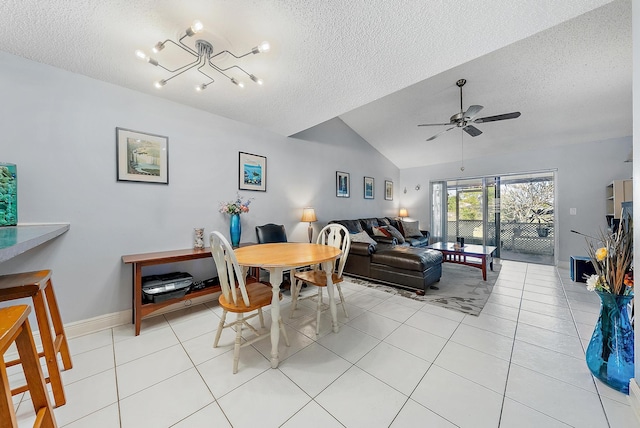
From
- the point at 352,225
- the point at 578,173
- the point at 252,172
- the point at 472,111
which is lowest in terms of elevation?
the point at 352,225

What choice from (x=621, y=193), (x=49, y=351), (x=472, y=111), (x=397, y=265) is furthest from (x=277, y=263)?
(x=621, y=193)

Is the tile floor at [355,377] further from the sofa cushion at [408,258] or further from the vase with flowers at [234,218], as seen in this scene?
the vase with flowers at [234,218]

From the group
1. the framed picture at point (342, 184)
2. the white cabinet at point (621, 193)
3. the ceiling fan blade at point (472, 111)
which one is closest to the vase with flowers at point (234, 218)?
the framed picture at point (342, 184)

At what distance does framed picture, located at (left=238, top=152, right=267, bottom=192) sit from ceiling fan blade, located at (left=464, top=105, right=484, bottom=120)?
2.74 m

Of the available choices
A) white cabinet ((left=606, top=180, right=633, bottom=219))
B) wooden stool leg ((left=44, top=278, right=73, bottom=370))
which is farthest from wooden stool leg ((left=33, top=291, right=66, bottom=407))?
white cabinet ((left=606, top=180, right=633, bottom=219))

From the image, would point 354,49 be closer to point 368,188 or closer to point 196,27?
point 196,27

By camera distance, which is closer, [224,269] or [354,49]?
[224,269]

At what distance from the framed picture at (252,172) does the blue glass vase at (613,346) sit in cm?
342

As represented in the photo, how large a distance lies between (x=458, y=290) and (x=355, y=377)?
2298 millimetres

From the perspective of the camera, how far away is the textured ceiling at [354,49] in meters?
1.48

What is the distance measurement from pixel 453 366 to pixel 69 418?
7.62 ft

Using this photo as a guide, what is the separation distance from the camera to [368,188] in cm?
554

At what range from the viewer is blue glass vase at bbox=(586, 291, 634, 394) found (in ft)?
4.57

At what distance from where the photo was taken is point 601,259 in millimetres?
1524
